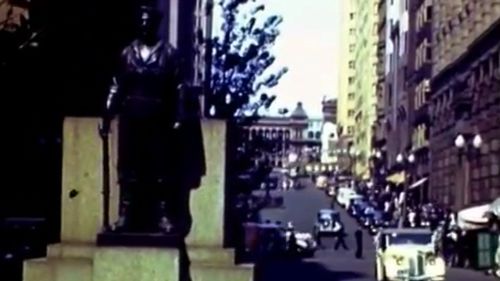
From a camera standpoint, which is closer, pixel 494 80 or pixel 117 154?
pixel 117 154

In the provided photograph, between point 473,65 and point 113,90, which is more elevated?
point 473,65

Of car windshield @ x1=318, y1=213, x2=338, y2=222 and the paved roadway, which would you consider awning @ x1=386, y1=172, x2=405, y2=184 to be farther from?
car windshield @ x1=318, y1=213, x2=338, y2=222

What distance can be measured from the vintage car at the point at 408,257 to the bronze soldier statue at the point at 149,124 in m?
22.0

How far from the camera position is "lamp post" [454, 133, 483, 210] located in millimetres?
67644

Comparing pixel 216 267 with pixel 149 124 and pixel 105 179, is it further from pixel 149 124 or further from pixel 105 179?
pixel 149 124

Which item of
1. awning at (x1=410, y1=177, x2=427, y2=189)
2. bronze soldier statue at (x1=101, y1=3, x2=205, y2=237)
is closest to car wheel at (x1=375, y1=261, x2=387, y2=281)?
bronze soldier statue at (x1=101, y1=3, x2=205, y2=237)

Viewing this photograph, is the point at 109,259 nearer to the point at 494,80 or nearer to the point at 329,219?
the point at 494,80

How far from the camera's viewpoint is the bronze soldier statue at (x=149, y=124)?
50.0 feet

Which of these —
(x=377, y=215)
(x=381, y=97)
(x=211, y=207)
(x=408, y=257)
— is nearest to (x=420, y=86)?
(x=377, y=215)

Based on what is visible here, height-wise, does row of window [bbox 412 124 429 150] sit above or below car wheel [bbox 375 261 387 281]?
above

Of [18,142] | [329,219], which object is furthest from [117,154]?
[329,219]

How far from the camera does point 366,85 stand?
177375mm

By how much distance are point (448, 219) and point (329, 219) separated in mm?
18556

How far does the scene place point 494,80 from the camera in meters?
63.5
